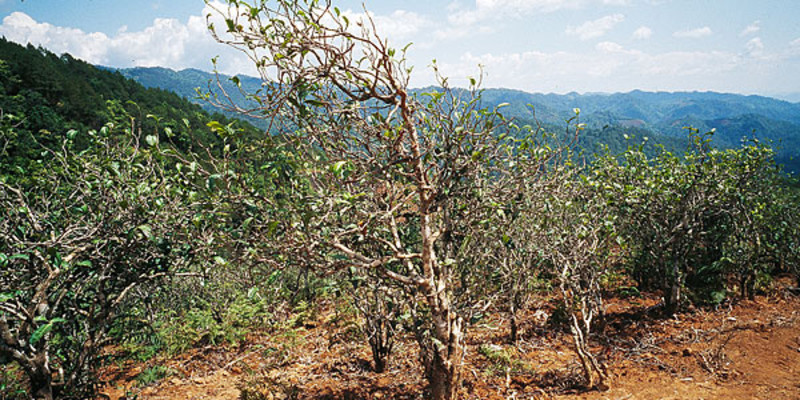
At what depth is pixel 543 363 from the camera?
20.7 feet

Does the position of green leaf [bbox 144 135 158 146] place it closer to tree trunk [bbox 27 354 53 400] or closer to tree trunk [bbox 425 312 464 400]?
tree trunk [bbox 27 354 53 400]

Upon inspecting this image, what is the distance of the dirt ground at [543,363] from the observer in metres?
5.19

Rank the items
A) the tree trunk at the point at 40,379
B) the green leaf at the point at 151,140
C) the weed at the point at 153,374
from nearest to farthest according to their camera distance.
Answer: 1. the green leaf at the point at 151,140
2. the tree trunk at the point at 40,379
3. the weed at the point at 153,374

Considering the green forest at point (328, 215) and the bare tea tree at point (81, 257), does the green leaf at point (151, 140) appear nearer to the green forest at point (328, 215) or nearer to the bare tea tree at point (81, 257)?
the green forest at point (328, 215)

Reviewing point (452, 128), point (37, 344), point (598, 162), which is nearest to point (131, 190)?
point (37, 344)

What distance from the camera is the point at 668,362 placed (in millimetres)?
5773

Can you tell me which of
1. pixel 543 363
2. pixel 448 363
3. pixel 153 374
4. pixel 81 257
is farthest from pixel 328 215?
pixel 153 374

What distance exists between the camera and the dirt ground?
519 cm

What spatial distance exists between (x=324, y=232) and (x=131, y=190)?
2.53m

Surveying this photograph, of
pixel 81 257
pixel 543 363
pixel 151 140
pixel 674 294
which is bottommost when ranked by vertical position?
pixel 543 363

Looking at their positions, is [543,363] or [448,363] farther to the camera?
[543,363]

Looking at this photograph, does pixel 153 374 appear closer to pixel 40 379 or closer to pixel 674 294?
pixel 40 379

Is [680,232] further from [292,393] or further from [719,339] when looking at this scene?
[292,393]

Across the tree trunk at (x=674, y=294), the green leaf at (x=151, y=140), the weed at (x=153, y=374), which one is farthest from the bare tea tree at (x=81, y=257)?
the tree trunk at (x=674, y=294)
